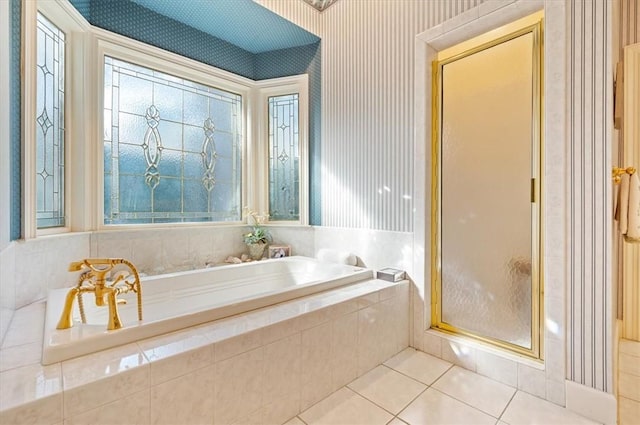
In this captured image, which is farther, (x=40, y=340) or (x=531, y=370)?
(x=531, y=370)

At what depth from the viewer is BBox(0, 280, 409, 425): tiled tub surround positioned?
3.12 ft

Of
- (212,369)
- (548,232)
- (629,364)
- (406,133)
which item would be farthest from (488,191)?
(212,369)

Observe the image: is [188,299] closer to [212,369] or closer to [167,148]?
[212,369]

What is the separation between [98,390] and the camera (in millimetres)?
974

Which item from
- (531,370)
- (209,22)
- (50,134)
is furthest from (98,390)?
(209,22)

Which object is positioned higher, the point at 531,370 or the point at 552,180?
the point at 552,180

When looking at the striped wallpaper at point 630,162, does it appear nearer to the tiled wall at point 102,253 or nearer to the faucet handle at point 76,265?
the tiled wall at point 102,253

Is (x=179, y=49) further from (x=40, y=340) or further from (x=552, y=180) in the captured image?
(x=552, y=180)

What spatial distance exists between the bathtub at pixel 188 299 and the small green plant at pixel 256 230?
1.36 feet

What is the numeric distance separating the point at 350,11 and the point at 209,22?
130cm

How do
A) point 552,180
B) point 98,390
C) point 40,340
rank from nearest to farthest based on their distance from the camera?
point 98,390
point 40,340
point 552,180

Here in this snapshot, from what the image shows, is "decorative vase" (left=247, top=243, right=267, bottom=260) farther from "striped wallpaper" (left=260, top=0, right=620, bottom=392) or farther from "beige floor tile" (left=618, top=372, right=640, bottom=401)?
"beige floor tile" (left=618, top=372, right=640, bottom=401)

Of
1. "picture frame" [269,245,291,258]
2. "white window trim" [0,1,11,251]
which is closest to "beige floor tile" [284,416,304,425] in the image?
"white window trim" [0,1,11,251]

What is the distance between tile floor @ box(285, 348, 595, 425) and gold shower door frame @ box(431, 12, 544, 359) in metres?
0.29
